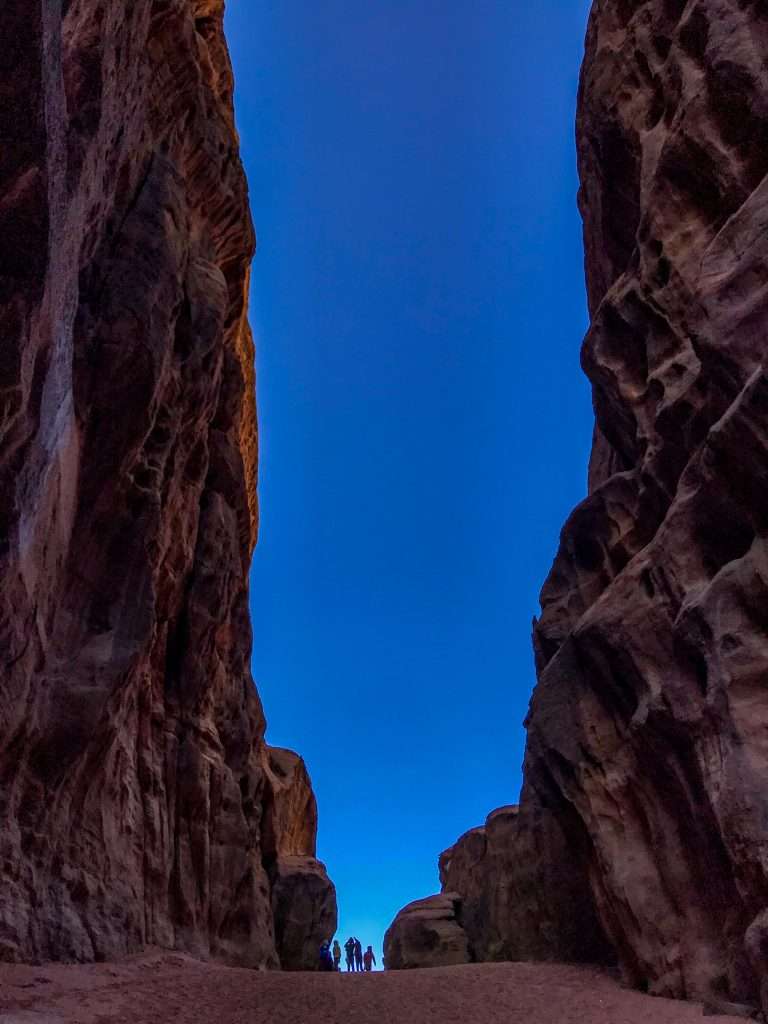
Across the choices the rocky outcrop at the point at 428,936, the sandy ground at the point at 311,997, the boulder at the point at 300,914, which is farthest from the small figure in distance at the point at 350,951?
the sandy ground at the point at 311,997

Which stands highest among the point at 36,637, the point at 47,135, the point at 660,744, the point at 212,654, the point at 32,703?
the point at 47,135

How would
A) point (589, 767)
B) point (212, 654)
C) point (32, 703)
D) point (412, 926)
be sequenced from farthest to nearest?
point (412, 926) < point (212, 654) < point (589, 767) < point (32, 703)

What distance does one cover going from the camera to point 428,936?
38.4 meters

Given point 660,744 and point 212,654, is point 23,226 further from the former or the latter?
point 212,654

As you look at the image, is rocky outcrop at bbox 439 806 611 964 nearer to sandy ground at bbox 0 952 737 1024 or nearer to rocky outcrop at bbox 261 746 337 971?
sandy ground at bbox 0 952 737 1024

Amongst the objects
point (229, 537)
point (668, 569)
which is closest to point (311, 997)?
point (668, 569)

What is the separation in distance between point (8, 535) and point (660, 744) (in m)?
13.3

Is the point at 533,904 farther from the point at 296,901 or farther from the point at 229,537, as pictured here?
the point at 229,537

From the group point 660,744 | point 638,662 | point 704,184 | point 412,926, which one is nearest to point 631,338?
point 704,184

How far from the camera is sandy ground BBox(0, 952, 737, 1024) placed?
37.4ft

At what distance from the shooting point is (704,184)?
18.4 m

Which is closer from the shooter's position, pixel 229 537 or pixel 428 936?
pixel 229 537

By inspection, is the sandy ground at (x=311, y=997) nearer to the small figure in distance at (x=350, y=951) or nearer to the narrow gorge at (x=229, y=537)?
the narrow gorge at (x=229, y=537)

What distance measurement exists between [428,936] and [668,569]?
2976 cm
